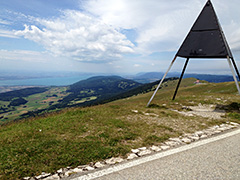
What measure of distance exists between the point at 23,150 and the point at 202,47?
1449cm

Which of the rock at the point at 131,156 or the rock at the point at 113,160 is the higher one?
the rock at the point at 113,160

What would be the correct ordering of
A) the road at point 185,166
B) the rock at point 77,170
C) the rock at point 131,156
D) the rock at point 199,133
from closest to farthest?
1. the road at point 185,166
2. the rock at point 77,170
3. the rock at point 131,156
4. the rock at point 199,133

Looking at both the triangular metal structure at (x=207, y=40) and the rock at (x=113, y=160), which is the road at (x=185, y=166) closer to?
the rock at (x=113, y=160)

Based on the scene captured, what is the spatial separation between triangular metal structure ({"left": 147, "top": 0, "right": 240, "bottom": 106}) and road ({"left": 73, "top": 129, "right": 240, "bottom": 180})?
8809 mm

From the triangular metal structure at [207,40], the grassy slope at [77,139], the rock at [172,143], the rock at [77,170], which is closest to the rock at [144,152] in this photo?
the grassy slope at [77,139]

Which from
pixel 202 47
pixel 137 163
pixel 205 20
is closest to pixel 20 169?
pixel 137 163

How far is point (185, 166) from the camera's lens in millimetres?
4770

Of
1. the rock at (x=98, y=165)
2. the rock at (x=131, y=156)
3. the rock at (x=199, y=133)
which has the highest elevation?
the rock at (x=98, y=165)

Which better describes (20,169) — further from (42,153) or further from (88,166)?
(88,166)

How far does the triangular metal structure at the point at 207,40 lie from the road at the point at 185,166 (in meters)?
8.81

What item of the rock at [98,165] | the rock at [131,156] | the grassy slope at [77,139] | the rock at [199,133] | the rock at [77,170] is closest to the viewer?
the rock at [77,170]

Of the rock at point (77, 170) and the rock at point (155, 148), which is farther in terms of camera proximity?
the rock at point (155, 148)

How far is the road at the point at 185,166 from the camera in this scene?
14.1 feet

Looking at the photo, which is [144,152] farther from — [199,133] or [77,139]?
[199,133]
